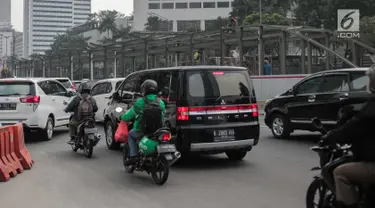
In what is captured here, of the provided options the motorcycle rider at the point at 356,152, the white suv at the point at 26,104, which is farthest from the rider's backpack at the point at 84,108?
the motorcycle rider at the point at 356,152

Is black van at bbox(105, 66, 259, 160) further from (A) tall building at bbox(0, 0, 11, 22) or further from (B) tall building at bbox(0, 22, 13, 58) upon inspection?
(A) tall building at bbox(0, 0, 11, 22)

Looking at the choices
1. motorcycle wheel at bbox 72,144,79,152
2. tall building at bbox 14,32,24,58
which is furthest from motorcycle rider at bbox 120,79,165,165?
tall building at bbox 14,32,24,58

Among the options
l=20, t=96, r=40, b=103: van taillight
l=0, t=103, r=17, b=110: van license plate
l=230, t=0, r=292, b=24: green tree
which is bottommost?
l=0, t=103, r=17, b=110: van license plate

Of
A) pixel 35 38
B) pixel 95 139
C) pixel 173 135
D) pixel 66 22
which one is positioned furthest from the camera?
pixel 66 22

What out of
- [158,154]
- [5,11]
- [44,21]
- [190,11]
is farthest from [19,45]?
[158,154]

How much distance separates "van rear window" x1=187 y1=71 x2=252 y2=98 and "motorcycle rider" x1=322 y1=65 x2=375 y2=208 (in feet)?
14.5

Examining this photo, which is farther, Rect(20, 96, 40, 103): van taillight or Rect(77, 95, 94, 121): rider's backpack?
Rect(20, 96, 40, 103): van taillight

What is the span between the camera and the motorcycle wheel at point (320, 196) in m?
4.66

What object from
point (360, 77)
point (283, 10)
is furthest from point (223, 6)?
point (360, 77)

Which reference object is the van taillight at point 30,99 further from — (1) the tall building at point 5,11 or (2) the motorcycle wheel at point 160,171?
(1) the tall building at point 5,11

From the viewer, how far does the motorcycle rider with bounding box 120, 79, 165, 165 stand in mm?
7664

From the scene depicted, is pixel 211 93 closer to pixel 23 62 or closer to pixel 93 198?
pixel 93 198

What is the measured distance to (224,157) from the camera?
33.1 ft

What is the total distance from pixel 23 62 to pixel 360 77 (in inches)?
2693
